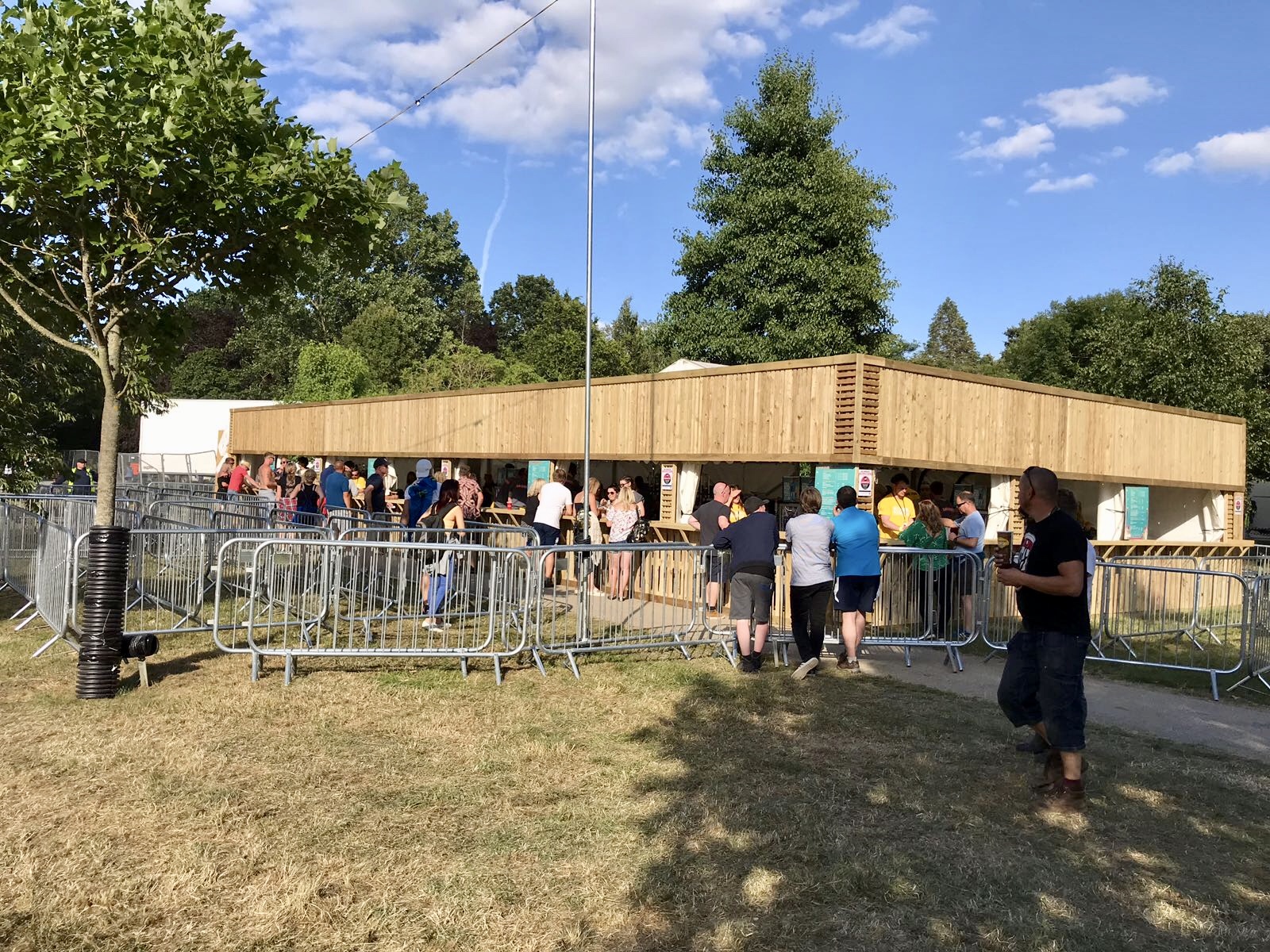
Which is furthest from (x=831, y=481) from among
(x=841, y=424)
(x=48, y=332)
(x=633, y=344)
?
(x=633, y=344)

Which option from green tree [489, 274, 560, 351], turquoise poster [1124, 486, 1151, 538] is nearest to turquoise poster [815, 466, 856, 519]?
turquoise poster [1124, 486, 1151, 538]

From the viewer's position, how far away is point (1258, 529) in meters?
36.5

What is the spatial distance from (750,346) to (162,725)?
90.3 feet

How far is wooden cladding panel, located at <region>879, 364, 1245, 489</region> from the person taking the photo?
13.2 meters

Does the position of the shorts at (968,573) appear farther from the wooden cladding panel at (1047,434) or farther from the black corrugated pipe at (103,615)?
the black corrugated pipe at (103,615)

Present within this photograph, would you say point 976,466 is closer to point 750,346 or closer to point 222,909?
point 222,909

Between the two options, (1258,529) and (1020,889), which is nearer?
(1020,889)

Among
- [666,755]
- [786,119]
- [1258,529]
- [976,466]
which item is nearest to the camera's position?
[666,755]

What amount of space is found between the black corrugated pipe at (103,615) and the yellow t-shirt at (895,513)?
8507mm

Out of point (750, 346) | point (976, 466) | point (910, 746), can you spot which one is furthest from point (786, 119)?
point (910, 746)

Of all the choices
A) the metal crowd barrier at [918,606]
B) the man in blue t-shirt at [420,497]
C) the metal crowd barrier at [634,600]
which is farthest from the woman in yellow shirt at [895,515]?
the man in blue t-shirt at [420,497]

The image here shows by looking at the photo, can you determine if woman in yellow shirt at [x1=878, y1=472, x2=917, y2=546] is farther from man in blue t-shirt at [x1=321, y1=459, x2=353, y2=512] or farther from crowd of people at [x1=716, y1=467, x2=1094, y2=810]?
man in blue t-shirt at [x1=321, y1=459, x2=353, y2=512]

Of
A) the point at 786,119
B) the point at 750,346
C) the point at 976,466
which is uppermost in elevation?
the point at 786,119

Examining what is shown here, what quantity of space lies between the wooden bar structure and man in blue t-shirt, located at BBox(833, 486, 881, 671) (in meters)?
3.14
